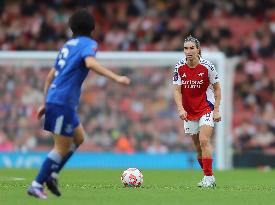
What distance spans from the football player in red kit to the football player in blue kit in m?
3.38

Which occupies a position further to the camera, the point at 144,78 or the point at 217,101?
the point at 144,78

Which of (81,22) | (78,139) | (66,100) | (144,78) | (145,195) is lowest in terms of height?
(145,195)

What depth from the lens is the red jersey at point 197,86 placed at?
13.2 m

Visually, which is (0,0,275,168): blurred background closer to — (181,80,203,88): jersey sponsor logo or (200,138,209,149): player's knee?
(181,80,203,88): jersey sponsor logo

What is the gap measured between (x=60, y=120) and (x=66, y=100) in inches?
9.2

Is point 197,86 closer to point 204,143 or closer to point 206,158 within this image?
point 204,143

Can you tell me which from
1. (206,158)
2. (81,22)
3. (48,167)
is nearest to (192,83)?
(206,158)

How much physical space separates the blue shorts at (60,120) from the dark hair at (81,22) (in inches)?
33.6

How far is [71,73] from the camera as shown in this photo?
982 centimetres

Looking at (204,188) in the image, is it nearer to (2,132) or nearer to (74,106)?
(74,106)

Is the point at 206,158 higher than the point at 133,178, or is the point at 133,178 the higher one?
the point at 206,158

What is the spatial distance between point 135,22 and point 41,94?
672cm

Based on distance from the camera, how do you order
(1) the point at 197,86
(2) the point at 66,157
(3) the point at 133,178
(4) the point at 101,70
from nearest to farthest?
(4) the point at 101,70 → (2) the point at 66,157 → (3) the point at 133,178 → (1) the point at 197,86

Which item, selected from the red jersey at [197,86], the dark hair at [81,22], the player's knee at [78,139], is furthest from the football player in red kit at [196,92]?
the dark hair at [81,22]
